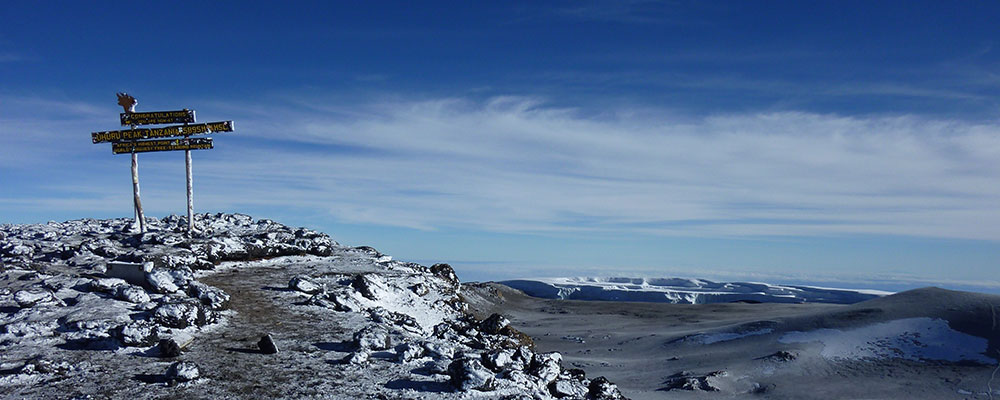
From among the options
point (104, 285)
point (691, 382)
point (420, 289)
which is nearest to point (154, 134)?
point (104, 285)

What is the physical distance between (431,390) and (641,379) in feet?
43.0

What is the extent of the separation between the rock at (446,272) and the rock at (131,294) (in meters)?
19.4

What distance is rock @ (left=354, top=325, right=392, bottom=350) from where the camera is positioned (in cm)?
1409

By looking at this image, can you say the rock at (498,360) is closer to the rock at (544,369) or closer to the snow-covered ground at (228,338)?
the snow-covered ground at (228,338)

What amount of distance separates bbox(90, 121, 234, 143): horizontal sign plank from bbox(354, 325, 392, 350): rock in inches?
679

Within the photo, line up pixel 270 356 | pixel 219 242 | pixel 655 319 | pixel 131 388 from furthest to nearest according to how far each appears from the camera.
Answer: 1. pixel 655 319
2. pixel 219 242
3. pixel 270 356
4. pixel 131 388

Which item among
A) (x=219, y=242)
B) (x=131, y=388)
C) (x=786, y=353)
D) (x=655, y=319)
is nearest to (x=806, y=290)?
(x=655, y=319)

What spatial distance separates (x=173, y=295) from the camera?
17.1 meters

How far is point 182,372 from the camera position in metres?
11.4

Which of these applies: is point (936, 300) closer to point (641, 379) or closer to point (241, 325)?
point (641, 379)

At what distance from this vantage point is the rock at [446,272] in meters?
35.0

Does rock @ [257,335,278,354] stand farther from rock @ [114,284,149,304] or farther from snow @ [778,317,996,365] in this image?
snow @ [778,317,996,365]

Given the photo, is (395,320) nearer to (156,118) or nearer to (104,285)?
(104,285)

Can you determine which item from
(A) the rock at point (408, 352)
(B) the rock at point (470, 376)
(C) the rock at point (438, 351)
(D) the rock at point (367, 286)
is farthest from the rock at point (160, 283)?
(B) the rock at point (470, 376)
